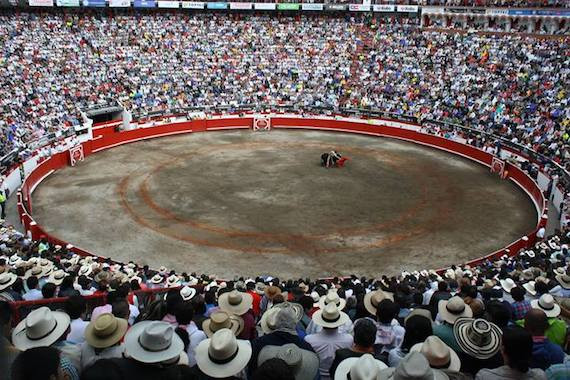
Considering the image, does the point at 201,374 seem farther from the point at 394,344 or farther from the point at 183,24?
the point at 183,24

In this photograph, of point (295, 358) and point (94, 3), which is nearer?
point (295, 358)

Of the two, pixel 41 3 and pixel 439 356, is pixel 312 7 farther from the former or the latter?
pixel 439 356

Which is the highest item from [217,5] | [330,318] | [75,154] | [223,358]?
[217,5]

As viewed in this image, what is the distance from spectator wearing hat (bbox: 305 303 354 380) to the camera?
723 cm

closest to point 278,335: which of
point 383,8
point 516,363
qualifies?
point 516,363

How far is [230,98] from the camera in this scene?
46.1 metres

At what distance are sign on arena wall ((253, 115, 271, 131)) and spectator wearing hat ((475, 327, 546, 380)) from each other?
38.3 m

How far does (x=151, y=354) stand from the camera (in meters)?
5.63

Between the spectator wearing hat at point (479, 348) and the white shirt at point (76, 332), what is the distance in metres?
5.35

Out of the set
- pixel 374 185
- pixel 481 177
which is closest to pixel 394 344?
pixel 374 185

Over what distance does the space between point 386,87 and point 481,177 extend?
1751 centimetres

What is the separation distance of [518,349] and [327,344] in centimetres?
259

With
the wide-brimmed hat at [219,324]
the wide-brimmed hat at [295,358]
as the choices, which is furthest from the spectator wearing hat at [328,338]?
the wide-brimmed hat at [219,324]

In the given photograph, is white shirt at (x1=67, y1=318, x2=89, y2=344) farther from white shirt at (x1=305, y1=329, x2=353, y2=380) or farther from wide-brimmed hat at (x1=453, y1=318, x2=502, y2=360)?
wide-brimmed hat at (x1=453, y1=318, x2=502, y2=360)
